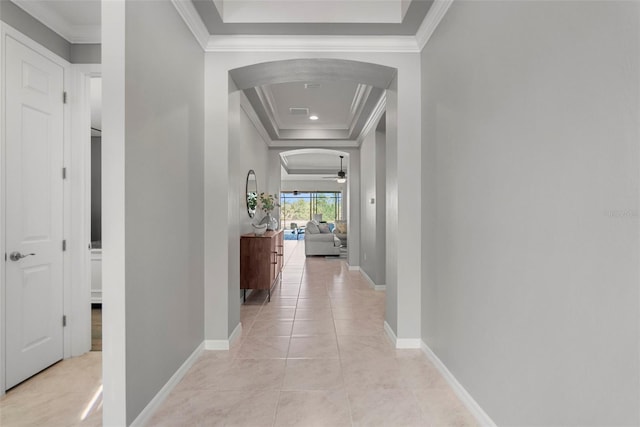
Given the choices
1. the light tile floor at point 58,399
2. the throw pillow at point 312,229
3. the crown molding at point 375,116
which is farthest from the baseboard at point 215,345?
the throw pillow at point 312,229

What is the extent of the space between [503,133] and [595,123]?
546mm

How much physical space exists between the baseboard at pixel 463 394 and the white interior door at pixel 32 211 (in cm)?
301

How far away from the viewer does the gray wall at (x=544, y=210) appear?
3.40 ft

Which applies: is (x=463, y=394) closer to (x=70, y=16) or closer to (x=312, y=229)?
(x=70, y=16)

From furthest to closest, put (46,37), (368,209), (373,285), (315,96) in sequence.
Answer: (368,209) < (373,285) < (315,96) < (46,37)

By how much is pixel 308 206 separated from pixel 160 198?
1496cm

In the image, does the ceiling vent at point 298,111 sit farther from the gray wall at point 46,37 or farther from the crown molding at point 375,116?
the gray wall at point 46,37

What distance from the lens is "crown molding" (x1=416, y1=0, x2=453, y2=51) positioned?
7.68ft

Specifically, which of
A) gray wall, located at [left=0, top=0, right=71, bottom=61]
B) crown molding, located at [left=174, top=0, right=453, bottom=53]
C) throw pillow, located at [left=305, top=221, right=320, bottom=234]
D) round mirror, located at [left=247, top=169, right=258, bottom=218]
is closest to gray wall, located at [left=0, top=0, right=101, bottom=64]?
gray wall, located at [left=0, top=0, right=71, bottom=61]

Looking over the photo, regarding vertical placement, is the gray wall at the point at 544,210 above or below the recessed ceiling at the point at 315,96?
below

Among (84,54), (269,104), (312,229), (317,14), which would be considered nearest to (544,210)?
(317,14)

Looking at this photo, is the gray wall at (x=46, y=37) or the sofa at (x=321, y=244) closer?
the gray wall at (x=46, y=37)

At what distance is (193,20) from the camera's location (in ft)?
8.34

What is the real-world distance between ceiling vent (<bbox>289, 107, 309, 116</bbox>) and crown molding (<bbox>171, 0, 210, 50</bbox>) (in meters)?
2.49
